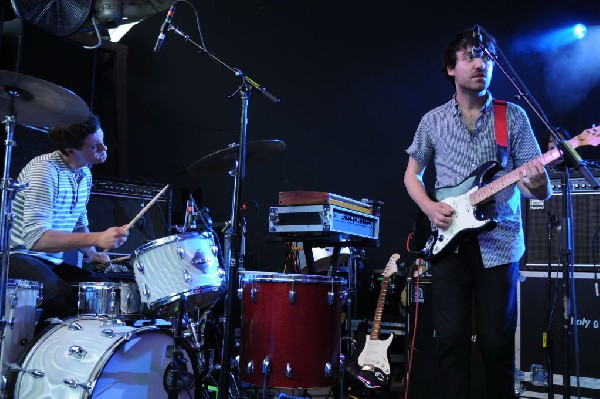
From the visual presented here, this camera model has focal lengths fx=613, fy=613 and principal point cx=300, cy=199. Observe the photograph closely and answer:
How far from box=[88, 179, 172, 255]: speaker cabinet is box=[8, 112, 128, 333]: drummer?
0.75m

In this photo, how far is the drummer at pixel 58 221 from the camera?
3576mm

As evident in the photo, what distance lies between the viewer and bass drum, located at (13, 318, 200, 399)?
313 cm

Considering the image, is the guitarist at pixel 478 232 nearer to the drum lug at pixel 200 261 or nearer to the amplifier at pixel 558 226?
the drum lug at pixel 200 261

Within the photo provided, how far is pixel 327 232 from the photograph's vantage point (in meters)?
4.30

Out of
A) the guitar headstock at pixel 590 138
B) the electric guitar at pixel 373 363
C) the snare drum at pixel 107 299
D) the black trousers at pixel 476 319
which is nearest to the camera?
the black trousers at pixel 476 319

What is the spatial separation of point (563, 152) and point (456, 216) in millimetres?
570

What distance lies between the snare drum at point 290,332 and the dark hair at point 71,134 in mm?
1440

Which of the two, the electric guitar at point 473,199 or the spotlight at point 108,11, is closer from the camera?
the electric guitar at point 473,199

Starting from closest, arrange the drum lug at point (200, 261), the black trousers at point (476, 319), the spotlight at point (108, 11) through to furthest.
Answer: the black trousers at point (476, 319) < the drum lug at point (200, 261) < the spotlight at point (108, 11)

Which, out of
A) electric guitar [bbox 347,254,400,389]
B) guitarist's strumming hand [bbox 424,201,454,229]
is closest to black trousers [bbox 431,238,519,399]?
guitarist's strumming hand [bbox 424,201,454,229]

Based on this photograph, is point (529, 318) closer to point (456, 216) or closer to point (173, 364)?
point (456, 216)

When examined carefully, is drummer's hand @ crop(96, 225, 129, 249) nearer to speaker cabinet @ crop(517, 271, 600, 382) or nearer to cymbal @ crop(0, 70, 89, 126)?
cymbal @ crop(0, 70, 89, 126)

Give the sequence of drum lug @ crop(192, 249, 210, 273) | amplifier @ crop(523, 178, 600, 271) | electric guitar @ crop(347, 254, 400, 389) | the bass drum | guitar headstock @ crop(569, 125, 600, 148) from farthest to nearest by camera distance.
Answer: electric guitar @ crop(347, 254, 400, 389)
amplifier @ crop(523, 178, 600, 271)
drum lug @ crop(192, 249, 210, 273)
the bass drum
guitar headstock @ crop(569, 125, 600, 148)

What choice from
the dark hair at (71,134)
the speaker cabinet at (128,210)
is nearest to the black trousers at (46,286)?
the dark hair at (71,134)
